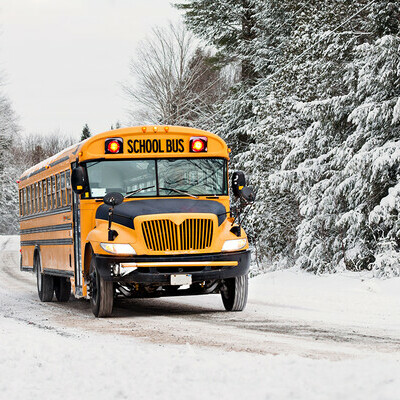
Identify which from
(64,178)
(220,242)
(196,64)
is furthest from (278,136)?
(196,64)

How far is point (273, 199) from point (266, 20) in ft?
32.4

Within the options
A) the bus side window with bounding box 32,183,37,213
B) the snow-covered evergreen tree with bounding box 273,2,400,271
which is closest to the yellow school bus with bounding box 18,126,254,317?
the bus side window with bounding box 32,183,37,213

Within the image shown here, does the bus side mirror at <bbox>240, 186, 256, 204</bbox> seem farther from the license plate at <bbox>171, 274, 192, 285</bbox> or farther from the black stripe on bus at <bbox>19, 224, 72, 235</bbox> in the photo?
the black stripe on bus at <bbox>19, 224, 72, 235</bbox>

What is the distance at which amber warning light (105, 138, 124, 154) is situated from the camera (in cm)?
1180

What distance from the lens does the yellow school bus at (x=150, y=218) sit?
10789 mm

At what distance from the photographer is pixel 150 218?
10781 mm

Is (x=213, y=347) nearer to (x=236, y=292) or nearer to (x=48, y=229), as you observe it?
(x=236, y=292)

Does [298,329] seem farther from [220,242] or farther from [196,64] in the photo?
[196,64]

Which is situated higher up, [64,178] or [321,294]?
[64,178]

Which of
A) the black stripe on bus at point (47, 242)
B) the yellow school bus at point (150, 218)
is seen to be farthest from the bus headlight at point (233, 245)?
the black stripe on bus at point (47, 242)

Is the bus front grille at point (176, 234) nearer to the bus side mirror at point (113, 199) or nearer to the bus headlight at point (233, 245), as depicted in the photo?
the bus headlight at point (233, 245)

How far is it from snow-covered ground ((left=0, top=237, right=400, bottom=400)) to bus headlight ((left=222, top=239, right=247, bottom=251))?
917mm

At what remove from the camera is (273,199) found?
832 inches

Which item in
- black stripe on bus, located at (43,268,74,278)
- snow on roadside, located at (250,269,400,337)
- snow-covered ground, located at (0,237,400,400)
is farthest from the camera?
black stripe on bus, located at (43,268,74,278)
